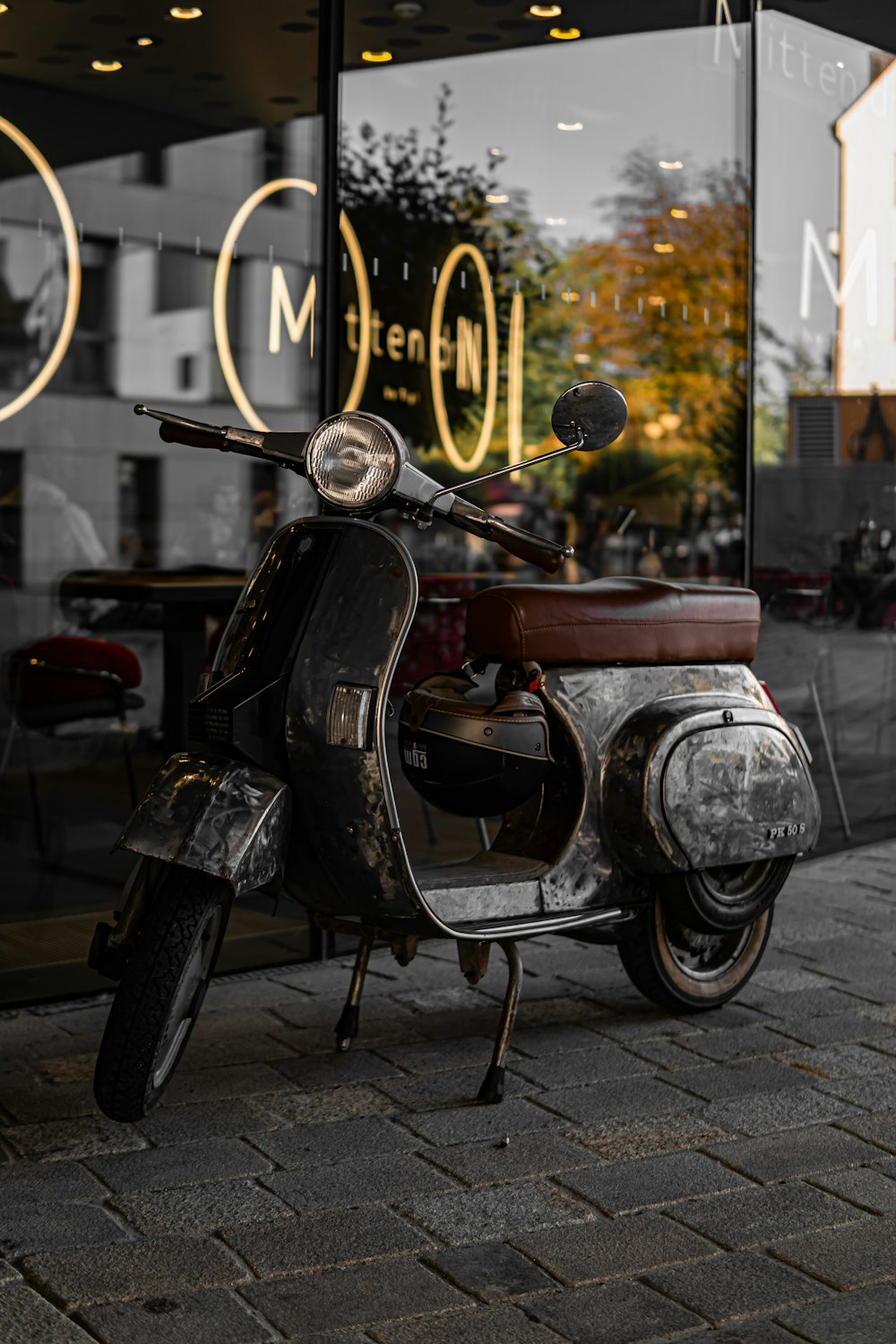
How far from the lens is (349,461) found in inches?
116

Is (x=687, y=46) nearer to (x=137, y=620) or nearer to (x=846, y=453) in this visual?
(x=846, y=453)

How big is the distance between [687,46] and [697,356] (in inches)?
40.7

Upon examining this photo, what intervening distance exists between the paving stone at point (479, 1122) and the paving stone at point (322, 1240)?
37 cm

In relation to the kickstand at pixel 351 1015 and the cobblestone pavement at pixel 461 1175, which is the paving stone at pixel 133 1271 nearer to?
the cobblestone pavement at pixel 461 1175

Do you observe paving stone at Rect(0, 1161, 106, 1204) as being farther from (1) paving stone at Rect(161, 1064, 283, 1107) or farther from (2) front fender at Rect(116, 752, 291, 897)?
(2) front fender at Rect(116, 752, 291, 897)

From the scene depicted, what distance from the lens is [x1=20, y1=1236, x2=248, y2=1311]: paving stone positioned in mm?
2291

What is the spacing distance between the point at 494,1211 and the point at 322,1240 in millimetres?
293

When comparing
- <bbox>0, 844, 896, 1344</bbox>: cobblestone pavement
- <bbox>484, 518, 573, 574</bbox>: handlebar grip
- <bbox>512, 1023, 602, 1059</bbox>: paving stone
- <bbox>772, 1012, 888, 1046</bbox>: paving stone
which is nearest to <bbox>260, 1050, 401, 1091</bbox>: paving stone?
<bbox>0, 844, 896, 1344</bbox>: cobblestone pavement

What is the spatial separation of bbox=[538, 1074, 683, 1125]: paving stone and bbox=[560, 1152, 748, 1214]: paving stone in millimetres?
219

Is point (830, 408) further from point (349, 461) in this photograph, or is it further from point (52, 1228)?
point (52, 1228)

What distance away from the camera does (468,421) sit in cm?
513

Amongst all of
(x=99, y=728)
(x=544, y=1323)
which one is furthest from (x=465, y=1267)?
(x=99, y=728)

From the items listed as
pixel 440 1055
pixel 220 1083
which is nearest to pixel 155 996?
pixel 220 1083

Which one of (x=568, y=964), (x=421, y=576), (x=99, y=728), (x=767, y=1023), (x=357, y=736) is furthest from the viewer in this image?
(x=421, y=576)
